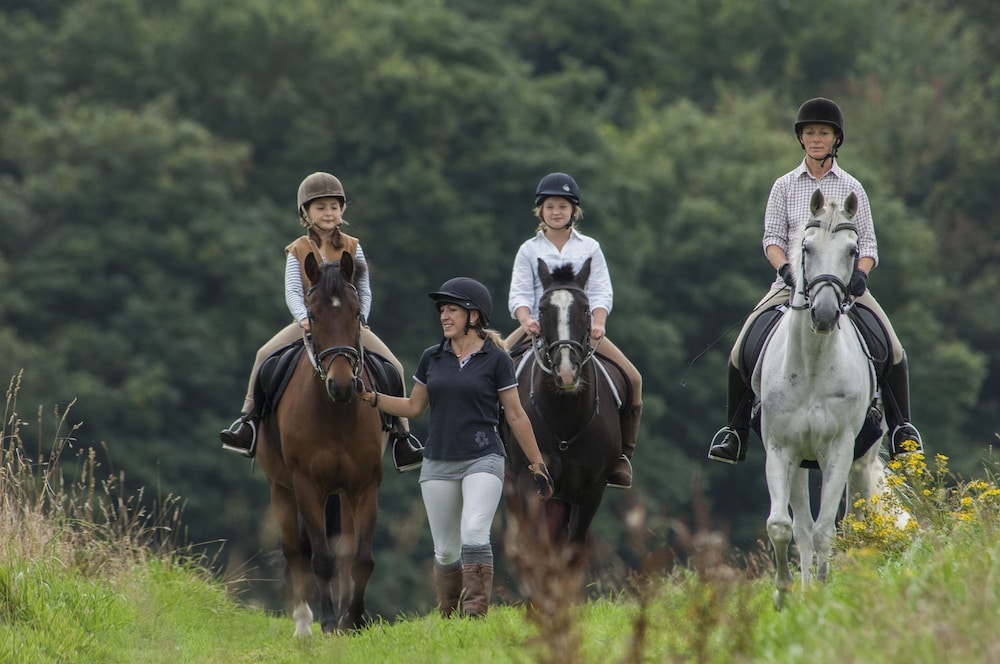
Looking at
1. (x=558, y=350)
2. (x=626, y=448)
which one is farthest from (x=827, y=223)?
(x=626, y=448)

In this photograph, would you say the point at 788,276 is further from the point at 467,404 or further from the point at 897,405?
the point at 467,404

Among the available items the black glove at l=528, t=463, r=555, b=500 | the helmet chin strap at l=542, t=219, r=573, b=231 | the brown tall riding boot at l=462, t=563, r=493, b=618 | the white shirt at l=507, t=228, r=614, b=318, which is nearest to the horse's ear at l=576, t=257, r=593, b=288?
the white shirt at l=507, t=228, r=614, b=318

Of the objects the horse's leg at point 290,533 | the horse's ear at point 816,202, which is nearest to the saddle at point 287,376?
the horse's leg at point 290,533

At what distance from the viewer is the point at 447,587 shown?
1111 centimetres

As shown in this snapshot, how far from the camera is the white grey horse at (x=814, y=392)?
10062 mm

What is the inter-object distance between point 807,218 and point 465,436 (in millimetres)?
2602

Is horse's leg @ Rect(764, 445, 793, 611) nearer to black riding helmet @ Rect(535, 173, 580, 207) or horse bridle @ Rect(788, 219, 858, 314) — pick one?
horse bridle @ Rect(788, 219, 858, 314)

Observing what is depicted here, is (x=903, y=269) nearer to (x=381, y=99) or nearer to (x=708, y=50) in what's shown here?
(x=381, y=99)

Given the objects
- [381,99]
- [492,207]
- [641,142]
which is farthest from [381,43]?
[641,142]

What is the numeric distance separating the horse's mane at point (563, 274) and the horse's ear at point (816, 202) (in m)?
2.01

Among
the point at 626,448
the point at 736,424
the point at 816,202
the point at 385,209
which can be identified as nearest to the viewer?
the point at 816,202

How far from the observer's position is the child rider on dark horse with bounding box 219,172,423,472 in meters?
11.8

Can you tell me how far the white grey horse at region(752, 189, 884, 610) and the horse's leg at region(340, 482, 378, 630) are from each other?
2.65 meters

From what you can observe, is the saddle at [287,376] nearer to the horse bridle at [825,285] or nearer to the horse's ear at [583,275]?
the horse's ear at [583,275]
